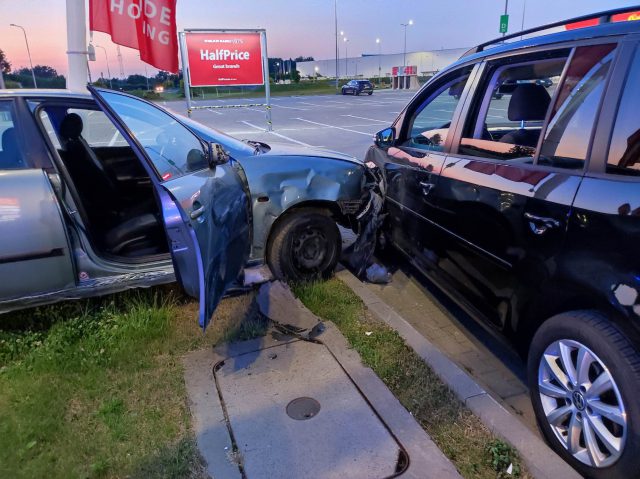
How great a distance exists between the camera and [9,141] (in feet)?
9.86

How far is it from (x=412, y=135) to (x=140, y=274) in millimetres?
2597

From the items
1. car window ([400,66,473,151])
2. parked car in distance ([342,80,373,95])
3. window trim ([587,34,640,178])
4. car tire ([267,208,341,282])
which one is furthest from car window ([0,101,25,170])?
parked car in distance ([342,80,373,95])

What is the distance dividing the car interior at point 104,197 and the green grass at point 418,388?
1.27 m

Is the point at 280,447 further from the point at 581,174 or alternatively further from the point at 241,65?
the point at 241,65

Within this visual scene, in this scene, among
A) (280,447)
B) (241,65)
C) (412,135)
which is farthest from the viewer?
(241,65)

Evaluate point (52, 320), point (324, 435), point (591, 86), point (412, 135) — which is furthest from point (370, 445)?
point (412, 135)

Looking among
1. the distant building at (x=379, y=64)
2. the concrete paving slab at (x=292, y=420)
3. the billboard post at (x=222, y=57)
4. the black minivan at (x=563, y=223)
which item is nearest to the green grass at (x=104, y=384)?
the concrete paving slab at (x=292, y=420)

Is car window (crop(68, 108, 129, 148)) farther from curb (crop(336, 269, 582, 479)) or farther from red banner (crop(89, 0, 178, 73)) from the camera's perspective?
curb (crop(336, 269, 582, 479))

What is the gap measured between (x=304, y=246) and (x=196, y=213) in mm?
1615

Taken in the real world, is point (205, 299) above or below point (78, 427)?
above

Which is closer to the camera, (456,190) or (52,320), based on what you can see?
(456,190)

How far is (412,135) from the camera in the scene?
4.27 meters

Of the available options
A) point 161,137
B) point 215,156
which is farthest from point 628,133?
point 161,137

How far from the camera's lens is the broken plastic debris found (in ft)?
14.3
